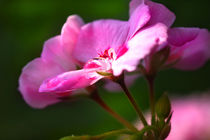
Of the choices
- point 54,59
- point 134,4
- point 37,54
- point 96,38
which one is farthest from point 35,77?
point 37,54

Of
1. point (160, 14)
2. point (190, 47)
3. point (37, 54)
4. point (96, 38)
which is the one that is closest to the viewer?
point (160, 14)

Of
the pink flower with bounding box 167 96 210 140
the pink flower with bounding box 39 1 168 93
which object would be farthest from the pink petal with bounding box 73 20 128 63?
the pink flower with bounding box 167 96 210 140

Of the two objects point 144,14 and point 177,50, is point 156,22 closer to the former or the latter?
point 144,14

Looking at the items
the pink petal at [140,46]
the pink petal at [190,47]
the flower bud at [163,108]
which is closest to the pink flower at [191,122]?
the pink petal at [190,47]

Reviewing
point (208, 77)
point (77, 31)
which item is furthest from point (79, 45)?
point (208, 77)

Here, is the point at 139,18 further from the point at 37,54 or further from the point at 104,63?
the point at 37,54

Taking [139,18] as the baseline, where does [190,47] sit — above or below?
below

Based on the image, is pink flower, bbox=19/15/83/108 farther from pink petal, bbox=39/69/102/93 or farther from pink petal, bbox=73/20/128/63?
pink petal, bbox=39/69/102/93
